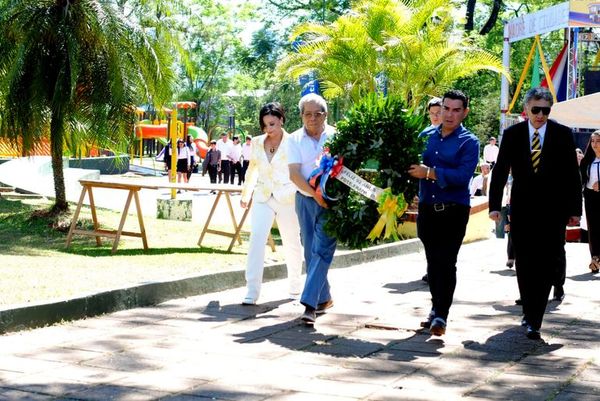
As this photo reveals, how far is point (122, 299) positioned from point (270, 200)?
1603 mm

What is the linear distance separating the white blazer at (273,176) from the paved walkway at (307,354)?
98cm

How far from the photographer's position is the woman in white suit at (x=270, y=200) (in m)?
9.62

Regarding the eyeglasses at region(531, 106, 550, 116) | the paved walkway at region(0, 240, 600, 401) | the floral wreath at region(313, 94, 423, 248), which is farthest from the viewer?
the eyeglasses at region(531, 106, 550, 116)

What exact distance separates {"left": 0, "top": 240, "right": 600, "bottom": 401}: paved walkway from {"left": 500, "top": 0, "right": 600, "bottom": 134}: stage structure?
58.3 ft

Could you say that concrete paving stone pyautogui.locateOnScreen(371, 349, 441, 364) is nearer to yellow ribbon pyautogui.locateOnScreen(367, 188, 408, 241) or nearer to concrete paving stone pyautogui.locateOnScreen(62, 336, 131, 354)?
yellow ribbon pyautogui.locateOnScreen(367, 188, 408, 241)

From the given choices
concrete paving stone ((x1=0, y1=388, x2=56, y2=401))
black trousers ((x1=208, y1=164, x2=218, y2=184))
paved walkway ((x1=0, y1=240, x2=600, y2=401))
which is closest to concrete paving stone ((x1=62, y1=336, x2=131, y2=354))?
paved walkway ((x1=0, y1=240, x2=600, y2=401))

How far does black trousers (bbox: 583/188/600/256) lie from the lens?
42.5 ft

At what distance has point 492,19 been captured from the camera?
45281 millimetres

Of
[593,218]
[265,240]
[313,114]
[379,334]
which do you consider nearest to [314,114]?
[313,114]

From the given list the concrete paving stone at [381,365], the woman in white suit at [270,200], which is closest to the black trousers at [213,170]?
the woman in white suit at [270,200]

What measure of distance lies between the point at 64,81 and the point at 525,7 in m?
37.3

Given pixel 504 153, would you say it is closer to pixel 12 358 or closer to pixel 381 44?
pixel 12 358

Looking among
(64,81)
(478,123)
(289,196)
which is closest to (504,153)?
(289,196)

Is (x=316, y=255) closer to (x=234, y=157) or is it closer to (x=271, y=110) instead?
(x=271, y=110)
